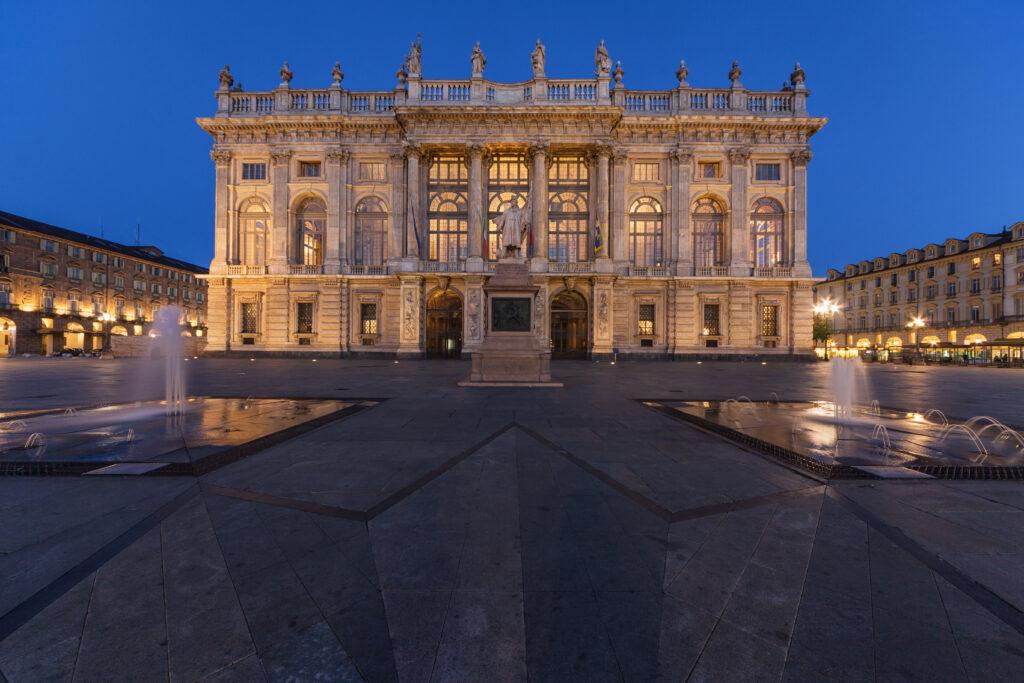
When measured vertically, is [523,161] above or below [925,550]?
above

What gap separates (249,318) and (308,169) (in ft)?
39.4

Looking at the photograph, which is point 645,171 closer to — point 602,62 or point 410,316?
point 602,62

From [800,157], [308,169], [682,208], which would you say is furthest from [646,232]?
[308,169]

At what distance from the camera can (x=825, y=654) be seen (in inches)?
72.2

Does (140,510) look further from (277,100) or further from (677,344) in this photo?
(277,100)

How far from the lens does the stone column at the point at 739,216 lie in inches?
1166

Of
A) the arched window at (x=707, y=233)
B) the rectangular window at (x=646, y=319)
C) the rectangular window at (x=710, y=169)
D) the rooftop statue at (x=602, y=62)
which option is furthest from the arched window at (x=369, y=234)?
the rectangular window at (x=710, y=169)

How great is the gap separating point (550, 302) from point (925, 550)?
89.5 feet

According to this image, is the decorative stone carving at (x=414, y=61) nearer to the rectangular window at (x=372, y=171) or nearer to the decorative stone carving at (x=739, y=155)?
the rectangular window at (x=372, y=171)

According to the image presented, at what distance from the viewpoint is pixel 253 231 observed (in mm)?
31391

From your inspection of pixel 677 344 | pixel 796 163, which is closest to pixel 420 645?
pixel 677 344

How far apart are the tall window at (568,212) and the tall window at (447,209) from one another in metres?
6.37

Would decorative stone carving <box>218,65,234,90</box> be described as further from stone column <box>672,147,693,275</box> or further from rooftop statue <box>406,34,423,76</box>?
stone column <box>672,147,693,275</box>

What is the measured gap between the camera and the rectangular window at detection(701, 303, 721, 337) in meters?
30.2
